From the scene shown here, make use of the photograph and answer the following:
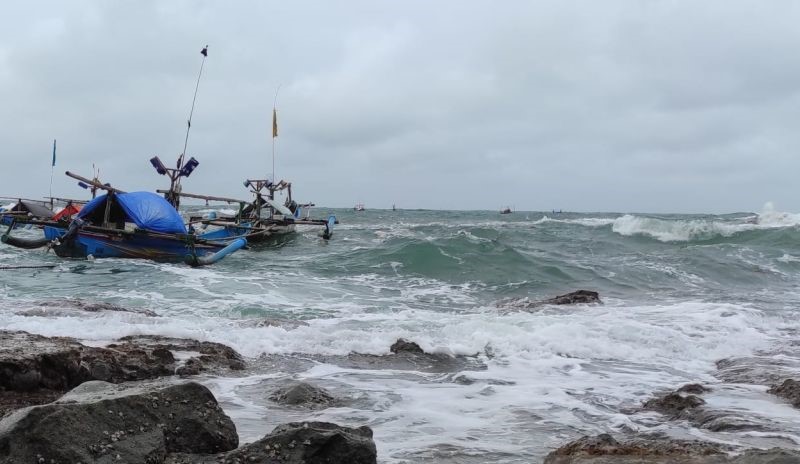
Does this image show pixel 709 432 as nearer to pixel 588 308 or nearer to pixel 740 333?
pixel 740 333

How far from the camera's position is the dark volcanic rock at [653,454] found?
127 inches

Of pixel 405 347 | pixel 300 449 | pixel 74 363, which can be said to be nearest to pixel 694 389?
pixel 405 347

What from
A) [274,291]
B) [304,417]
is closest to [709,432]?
[304,417]

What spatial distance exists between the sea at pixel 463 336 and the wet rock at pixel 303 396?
0.11m

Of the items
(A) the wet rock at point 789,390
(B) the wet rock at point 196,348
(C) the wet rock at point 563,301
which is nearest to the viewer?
(A) the wet rock at point 789,390

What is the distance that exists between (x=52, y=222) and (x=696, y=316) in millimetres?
17807

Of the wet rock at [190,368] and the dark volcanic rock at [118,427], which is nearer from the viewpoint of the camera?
the dark volcanic rock at [118,427]

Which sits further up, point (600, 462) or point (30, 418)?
point (30, 418)

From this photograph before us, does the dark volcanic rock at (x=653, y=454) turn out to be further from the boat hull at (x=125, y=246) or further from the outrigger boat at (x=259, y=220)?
the outrigger boat at (x=259, y=220)

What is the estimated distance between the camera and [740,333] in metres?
10.0

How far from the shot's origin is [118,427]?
339cm

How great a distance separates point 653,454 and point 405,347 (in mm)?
4790

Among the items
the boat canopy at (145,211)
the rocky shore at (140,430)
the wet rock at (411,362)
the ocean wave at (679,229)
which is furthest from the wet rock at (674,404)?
the ocean wave at (679,229)

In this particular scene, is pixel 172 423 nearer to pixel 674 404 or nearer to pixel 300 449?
pixel 300 449
